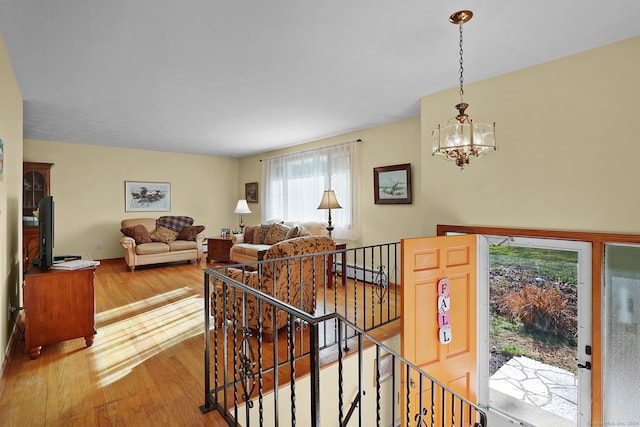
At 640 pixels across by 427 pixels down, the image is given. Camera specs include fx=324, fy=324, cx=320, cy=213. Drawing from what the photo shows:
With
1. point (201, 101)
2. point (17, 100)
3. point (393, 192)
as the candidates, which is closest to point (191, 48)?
point (201, 101)

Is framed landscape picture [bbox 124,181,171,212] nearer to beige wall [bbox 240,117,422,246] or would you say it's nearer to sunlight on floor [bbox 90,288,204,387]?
sunlight on floor [bbox 90,288,204,387]

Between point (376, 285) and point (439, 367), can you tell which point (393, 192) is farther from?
point (439, 367)

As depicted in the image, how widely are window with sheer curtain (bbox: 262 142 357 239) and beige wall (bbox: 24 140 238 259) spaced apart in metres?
1.72

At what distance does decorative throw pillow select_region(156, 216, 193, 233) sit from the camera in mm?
6945

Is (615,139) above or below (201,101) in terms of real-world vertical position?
below

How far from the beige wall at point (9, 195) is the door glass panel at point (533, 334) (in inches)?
Result: 166

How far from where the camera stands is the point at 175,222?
23.1 ft

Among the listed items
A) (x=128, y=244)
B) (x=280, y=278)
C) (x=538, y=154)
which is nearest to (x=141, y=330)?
(x=280, y=278)

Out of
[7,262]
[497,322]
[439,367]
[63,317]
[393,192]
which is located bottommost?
[439,367]

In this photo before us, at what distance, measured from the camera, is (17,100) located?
321 cm

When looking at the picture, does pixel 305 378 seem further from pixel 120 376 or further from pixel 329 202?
pixel 329 202

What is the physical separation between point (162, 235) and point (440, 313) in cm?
569

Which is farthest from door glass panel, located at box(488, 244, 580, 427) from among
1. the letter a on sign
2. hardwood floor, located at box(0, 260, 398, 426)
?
hardwood floor, located at box(0, 260, 398, 426)

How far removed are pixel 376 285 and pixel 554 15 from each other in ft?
12.2
